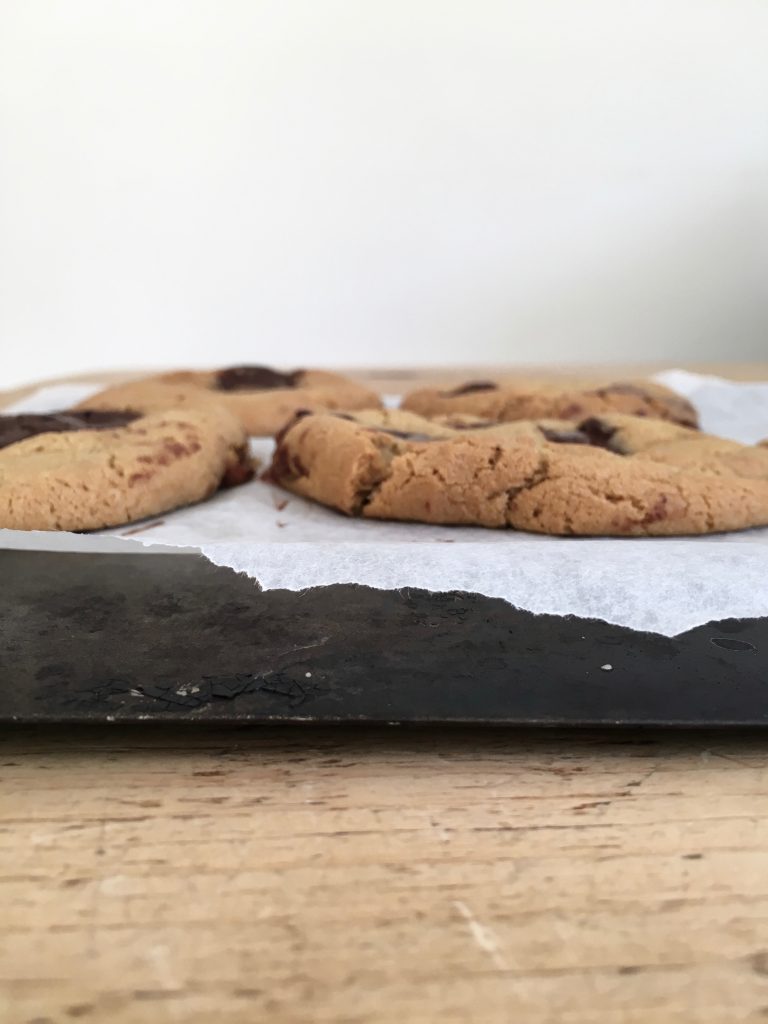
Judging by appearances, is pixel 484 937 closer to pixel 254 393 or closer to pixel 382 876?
pixel 382 876

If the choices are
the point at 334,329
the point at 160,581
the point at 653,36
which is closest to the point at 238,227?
the point at 334,329

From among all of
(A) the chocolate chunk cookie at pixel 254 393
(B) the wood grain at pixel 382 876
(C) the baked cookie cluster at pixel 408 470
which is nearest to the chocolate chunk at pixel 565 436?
(C) the baked cookie cluster at pixel 408 470

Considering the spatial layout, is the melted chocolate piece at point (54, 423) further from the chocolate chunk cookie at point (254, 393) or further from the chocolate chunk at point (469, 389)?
the chocolate chunk at point (469, 389)

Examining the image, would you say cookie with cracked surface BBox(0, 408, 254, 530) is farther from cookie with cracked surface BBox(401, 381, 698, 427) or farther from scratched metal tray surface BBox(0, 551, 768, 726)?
cookie with cracked surface BBox(401, 381, 698, 427)

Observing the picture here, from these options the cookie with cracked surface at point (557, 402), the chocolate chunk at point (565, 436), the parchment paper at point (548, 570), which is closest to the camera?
the parchment paper at point (548, 570)

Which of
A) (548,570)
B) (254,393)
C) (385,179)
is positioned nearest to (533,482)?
(548,570)

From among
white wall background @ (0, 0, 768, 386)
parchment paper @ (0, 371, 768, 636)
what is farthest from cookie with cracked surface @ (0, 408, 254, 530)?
white wall background @ (0, 0, 768, 386)
